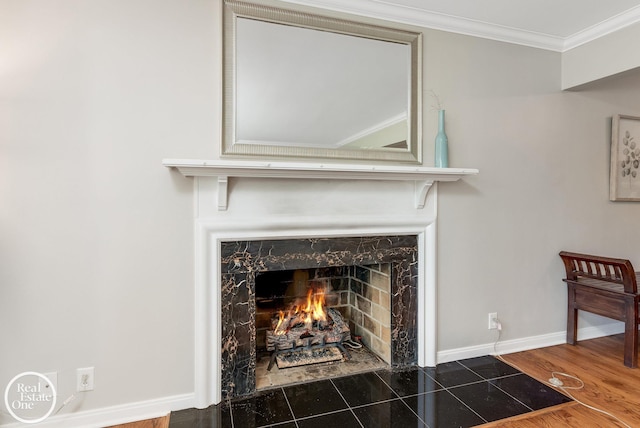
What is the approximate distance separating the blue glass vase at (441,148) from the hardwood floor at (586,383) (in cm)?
148

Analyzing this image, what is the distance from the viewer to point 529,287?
8.94 feet

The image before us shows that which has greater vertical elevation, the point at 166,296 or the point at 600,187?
the point at 600,187

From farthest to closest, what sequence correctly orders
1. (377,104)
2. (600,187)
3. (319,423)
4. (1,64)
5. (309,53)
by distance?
(600,187) → (377,104) → (309,53) → (319,423) → (1,64)

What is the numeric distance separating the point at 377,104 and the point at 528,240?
1.57 m

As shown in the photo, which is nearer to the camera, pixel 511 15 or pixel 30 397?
pixel 30 397

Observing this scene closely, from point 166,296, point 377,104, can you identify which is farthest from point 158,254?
point 377,104

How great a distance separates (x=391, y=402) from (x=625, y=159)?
9.21ft

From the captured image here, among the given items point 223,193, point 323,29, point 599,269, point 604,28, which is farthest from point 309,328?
point 604,28

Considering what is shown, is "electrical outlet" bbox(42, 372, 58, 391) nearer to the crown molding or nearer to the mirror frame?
the mirror frame

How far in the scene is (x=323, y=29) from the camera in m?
2.13

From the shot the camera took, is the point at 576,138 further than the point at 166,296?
Yes

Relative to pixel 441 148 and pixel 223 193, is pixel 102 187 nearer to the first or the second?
pixel 223 193

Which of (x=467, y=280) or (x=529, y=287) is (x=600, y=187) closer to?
(x=529, y=287)

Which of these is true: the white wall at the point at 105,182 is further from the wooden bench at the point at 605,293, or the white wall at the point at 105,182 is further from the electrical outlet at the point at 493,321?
the wooden bench at the point at 605,293
